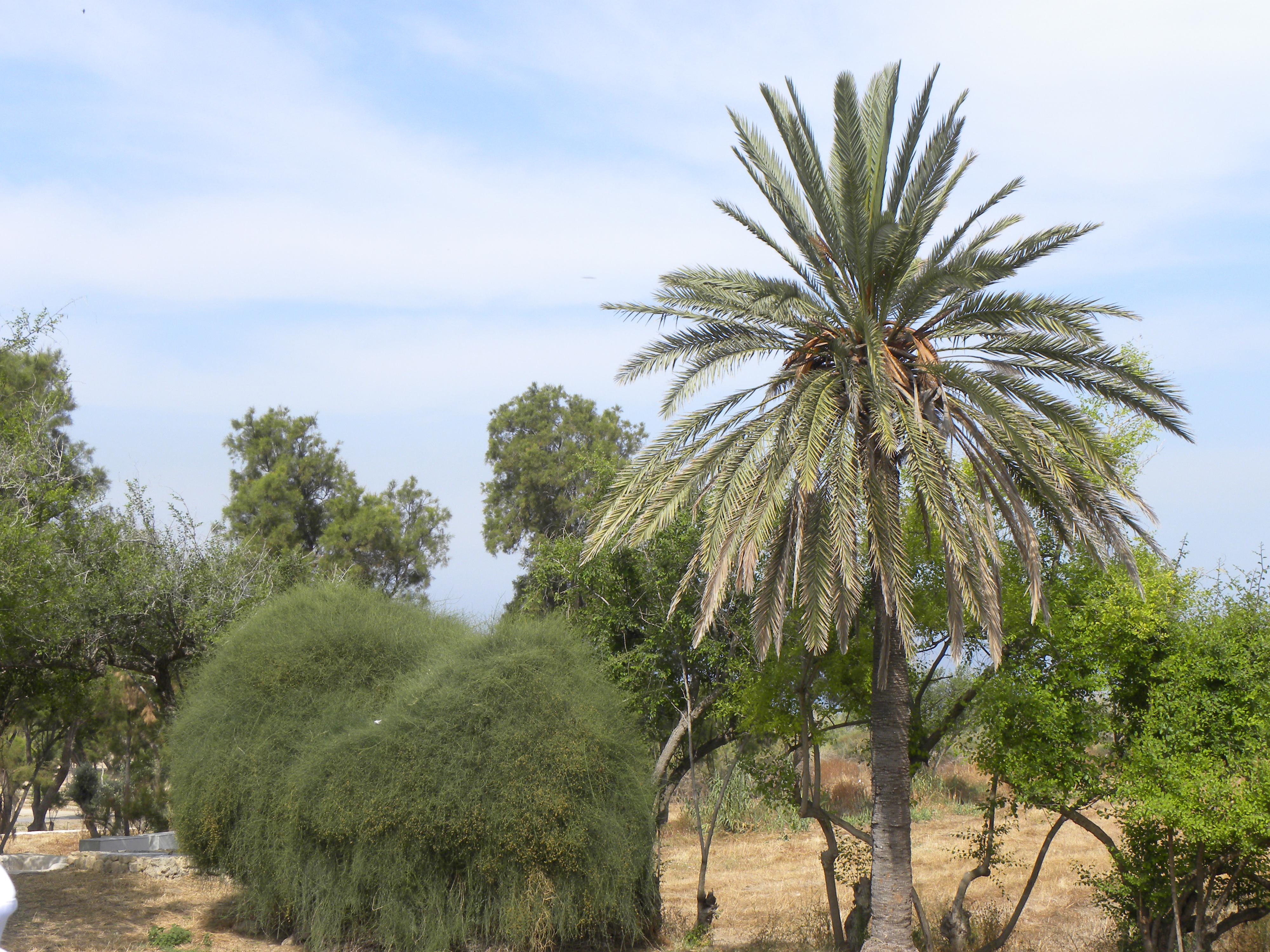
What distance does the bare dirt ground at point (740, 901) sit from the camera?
15250 mm

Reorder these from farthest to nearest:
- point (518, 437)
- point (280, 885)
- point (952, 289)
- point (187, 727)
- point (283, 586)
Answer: point (518, 437), point (283, 586), point (187, 727), point (280, 885), point (952, 289)

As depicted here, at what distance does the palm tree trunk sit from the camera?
12305mm

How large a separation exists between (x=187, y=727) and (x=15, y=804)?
29.7m

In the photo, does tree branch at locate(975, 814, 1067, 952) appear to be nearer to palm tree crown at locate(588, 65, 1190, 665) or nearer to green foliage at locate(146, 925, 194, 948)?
palm tree crown at locate(588, 65, 1190, 665)

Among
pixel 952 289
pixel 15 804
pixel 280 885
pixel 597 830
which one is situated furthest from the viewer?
pixel 15 804

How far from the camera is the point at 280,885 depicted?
1451cm

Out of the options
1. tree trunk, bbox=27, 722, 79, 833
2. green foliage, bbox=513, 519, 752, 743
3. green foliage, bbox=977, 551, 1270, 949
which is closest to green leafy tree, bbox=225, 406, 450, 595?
tree trunk, bbox=27, 722, 79, 833

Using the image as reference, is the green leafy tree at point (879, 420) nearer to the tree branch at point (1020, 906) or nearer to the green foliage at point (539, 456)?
the tree branch at point (1020, 906)

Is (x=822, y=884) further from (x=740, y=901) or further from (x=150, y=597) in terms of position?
(x=150, y=597)

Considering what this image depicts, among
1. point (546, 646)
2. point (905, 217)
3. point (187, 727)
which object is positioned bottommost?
point (187, 727)

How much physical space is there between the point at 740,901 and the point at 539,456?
18608 millimetres

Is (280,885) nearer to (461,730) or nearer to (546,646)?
(461,730)

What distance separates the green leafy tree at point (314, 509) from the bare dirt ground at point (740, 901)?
11586mm

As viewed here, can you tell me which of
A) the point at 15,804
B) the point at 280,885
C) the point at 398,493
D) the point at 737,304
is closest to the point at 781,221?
the point at 737,304
